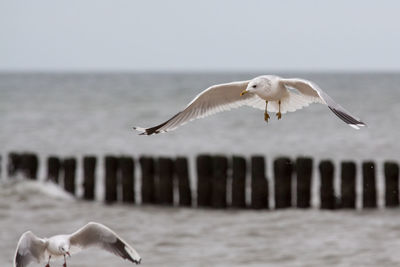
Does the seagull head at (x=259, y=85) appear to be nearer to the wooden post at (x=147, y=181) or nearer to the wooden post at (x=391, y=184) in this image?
the wooden post at (x=391, y=184)

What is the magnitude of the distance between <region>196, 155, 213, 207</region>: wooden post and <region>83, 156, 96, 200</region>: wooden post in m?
1.95

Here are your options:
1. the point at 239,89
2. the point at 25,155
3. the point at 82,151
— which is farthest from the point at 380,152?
the point at 239,89

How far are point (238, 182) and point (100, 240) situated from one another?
22.4 feet

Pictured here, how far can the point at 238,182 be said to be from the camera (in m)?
12.1

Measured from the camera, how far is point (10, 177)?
14.8 metres

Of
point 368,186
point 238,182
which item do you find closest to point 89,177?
point 238,182

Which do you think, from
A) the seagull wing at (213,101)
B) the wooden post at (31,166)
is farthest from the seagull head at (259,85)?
the wooden post at (31,166)

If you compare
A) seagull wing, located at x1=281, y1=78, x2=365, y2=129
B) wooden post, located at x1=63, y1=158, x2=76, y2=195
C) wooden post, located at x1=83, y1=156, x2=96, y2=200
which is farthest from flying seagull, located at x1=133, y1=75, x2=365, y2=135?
wooden post, located at x1=63, y1=158, x2=76, y2=195

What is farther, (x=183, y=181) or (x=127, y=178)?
(x=127, y=178)

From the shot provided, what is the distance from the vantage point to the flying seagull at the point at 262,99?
365 centimetres

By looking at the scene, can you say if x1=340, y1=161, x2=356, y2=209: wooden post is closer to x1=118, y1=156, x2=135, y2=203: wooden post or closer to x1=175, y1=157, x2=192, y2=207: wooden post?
x1=175, y1=157, x2=192, y2=207: wooden post

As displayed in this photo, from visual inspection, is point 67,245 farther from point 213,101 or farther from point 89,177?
point 89,177

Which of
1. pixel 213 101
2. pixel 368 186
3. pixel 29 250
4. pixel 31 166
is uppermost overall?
pixel 213 101

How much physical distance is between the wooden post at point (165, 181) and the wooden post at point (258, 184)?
1.36 m
